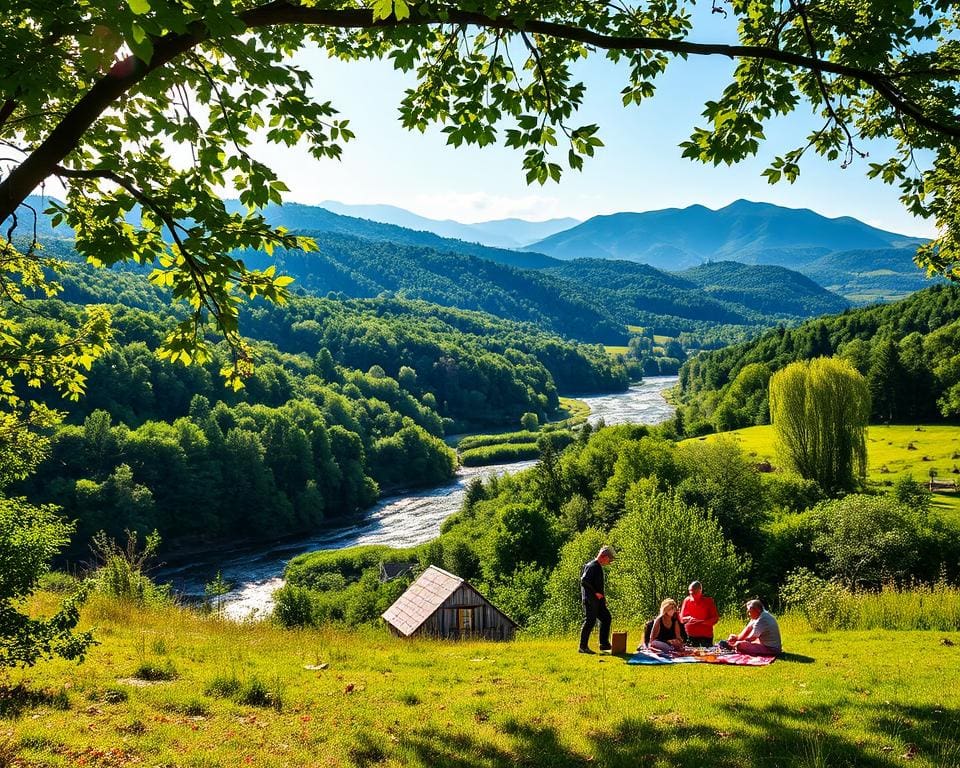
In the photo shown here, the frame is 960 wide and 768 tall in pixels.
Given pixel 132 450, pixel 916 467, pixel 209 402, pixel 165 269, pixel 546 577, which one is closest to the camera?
pixel 165 269

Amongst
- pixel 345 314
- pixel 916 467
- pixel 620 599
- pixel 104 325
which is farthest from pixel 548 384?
pixel 104 325

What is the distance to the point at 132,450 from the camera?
65562mm

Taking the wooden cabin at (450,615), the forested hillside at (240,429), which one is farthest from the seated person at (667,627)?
the forested hillside at (240,429)

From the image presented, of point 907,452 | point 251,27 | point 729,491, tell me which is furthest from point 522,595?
point 907,452

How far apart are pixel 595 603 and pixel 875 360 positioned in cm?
8573

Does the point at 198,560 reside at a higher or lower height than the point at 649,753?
lower

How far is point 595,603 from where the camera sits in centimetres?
1195

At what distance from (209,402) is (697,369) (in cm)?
10731

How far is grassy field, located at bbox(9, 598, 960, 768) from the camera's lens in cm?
567

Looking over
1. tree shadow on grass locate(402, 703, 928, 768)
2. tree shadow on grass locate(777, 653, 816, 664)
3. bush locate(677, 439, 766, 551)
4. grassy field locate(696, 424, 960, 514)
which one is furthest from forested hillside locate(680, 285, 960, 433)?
tree shadow on grass locate(402, 703, 928, 768)

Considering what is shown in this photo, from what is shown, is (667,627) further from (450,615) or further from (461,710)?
(450,615)

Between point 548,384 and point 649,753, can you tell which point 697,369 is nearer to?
point 548,384

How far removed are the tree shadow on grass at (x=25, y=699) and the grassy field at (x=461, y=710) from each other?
0.08ft

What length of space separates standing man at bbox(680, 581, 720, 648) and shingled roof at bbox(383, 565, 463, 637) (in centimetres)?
1980
